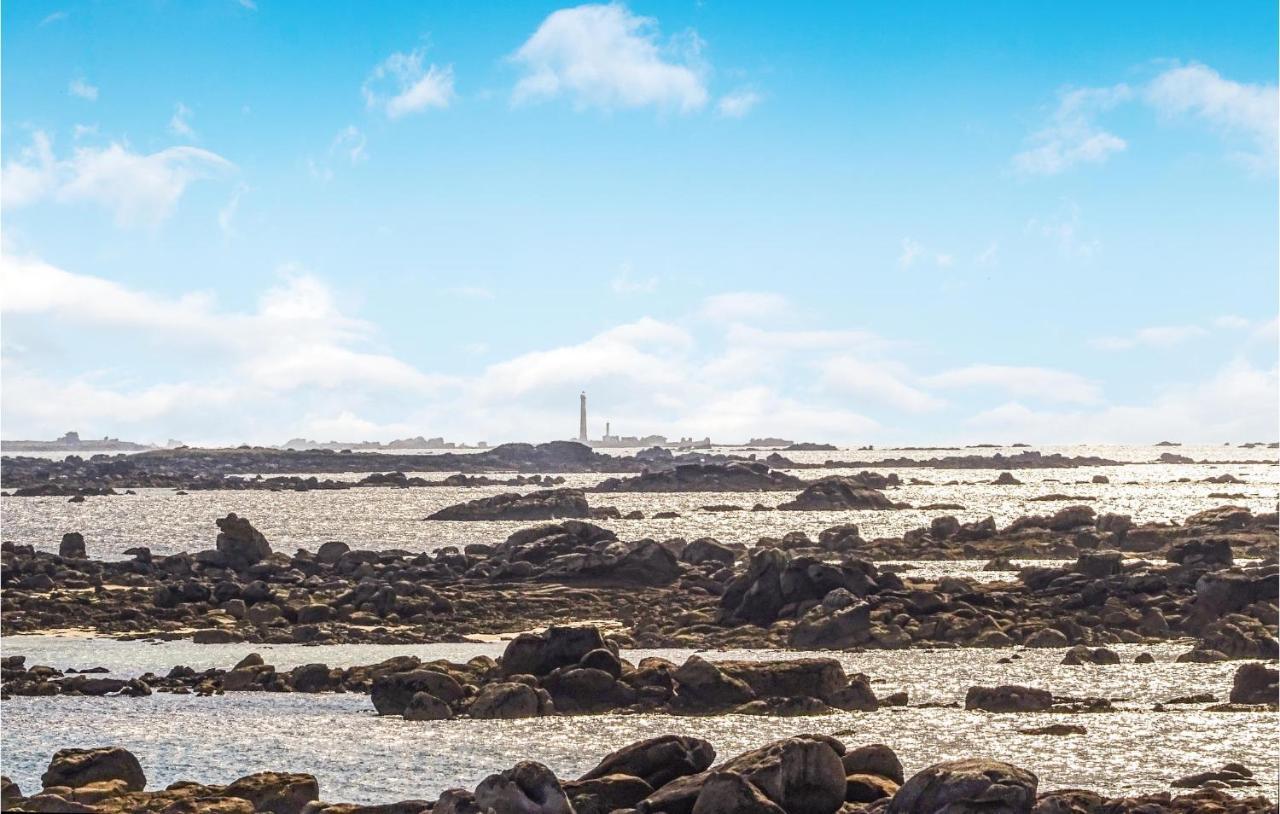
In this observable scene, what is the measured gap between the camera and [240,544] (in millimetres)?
56562

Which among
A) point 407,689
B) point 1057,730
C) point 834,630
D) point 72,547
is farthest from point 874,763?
point 72,547

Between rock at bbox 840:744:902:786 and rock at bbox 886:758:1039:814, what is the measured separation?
8.01ft

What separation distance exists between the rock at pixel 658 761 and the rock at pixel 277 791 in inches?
139

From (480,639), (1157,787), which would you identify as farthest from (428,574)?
(1157,787)

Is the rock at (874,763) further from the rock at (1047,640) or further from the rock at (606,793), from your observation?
the rock at (1047,640)

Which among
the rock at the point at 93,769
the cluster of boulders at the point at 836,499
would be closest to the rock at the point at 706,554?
the rock at the point at 93,769

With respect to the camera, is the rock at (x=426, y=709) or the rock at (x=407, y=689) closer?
the rock at (x=426, y=709)

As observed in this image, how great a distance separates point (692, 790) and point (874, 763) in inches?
116

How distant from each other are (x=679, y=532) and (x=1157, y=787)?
63.2 m

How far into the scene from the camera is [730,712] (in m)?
27.6

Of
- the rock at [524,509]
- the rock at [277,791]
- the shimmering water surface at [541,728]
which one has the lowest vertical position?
the shimmering water surface at [541,728]

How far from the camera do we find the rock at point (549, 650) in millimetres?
29469

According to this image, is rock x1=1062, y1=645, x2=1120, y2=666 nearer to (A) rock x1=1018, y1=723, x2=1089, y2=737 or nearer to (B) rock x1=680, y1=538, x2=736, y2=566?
(A) rock x1=1018, y1=723, x2=1089, y2=737

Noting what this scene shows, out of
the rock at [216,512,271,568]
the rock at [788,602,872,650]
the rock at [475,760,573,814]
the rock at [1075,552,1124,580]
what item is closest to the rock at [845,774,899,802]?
the rock at [475,760,573,814]
